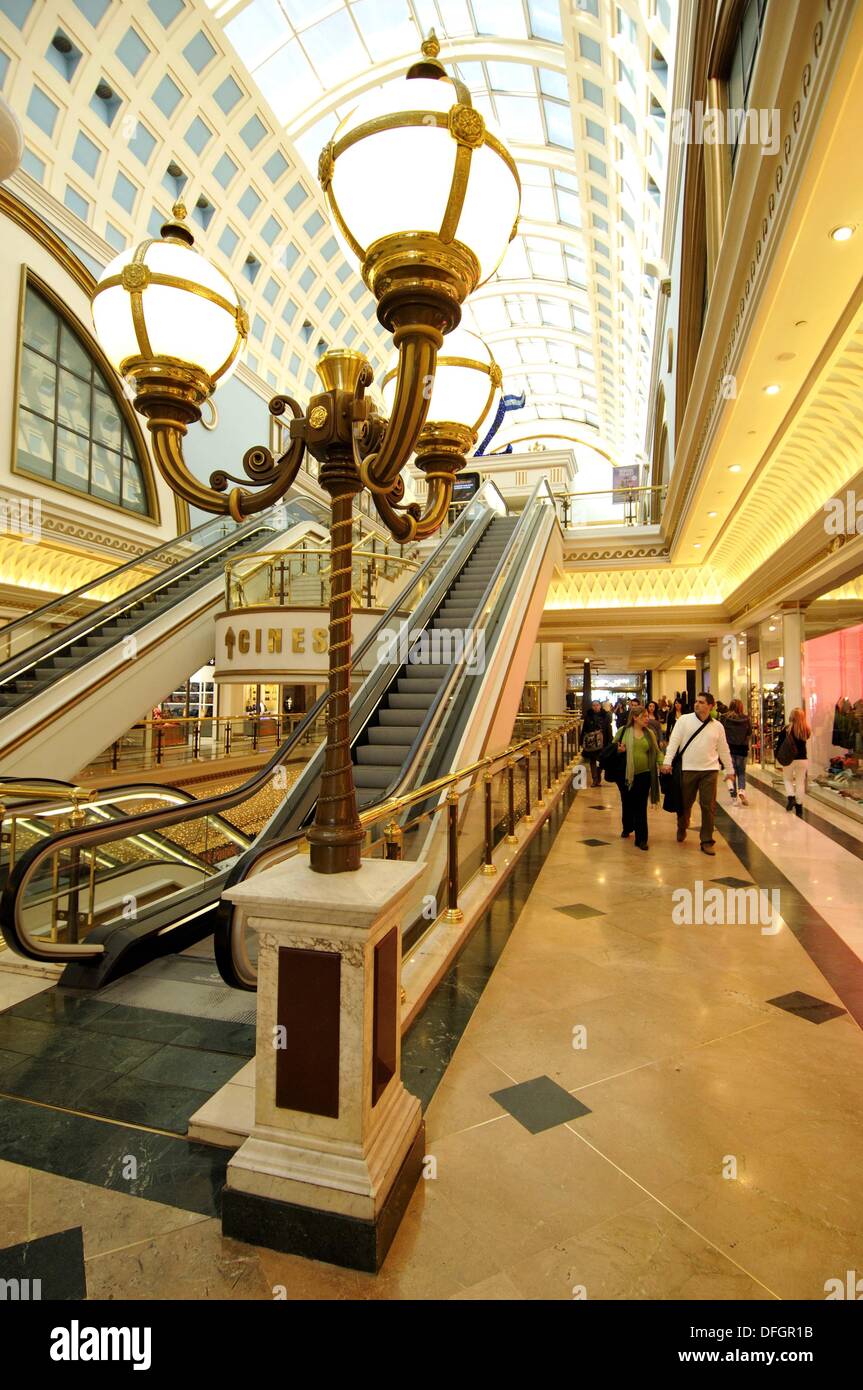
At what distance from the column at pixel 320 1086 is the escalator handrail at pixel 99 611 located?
7.14 m

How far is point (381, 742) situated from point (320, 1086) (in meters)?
4.41

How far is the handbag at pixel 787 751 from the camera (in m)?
7.85

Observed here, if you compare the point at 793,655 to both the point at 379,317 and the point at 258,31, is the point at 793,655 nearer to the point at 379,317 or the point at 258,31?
the point at 379,317

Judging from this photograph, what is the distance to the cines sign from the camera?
987 cm

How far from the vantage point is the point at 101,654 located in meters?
8.25

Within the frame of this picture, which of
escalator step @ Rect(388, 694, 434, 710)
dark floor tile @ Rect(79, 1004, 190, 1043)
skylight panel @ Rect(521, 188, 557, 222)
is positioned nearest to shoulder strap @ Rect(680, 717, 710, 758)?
escalator step @ Rect(388, 694, 434, 710)

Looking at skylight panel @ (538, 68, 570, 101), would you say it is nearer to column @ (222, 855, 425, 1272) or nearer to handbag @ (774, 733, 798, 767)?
handbag @ (774, 733, 798, 767)

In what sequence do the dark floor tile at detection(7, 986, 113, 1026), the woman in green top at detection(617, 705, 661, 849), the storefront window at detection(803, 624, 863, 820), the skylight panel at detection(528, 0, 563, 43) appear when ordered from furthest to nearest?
the skylight panel at detection(528, 0, 563, 43) → the storefront window at detection(803, 624, 863, 820) → the woman in green top at detection(617, 705, 661, 849) → the dark floor tile at detection(7, 986, 113, 1026)

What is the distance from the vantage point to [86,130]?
13.1 metres

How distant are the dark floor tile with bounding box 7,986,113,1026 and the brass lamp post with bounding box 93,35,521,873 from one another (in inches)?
70.7

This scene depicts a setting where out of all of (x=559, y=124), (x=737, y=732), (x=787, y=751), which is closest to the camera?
(x=787, y=751)

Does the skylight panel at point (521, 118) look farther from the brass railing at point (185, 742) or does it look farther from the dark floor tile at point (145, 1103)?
the dark floor tile at point (145, 1103)

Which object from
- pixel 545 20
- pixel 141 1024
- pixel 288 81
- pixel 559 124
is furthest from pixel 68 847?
pixel 559 124

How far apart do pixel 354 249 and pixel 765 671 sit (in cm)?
1243
